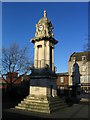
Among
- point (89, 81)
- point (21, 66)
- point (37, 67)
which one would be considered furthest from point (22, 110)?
point (89, 81)

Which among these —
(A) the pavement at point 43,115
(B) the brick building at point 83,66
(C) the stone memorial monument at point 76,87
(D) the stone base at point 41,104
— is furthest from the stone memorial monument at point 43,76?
(B) the brick building at point 83,66

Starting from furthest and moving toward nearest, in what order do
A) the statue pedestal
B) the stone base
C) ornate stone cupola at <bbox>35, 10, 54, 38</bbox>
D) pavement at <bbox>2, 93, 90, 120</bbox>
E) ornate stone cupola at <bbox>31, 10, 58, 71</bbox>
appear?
ornate stone cupola at <bbox>35, 10, 54, 38</bbox> → ornate stone cupola at <bbox>31, 10, 58, 71</bbox> → the statue pedestal → the stone base → pavement at <bbox>2, 93, 90, 120</bbox>

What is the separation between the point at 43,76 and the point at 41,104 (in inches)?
104

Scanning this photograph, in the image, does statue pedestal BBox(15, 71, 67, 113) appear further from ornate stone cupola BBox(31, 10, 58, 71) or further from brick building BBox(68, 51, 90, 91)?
brick building BBox(68, 51, 90, 91)

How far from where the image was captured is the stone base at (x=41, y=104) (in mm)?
16062

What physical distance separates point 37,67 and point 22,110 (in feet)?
14.6

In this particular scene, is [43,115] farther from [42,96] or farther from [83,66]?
[83,66]

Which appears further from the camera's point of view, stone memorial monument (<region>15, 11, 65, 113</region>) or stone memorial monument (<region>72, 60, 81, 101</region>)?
stone memorial monument (<region>72, 60, 81, 101</region>)

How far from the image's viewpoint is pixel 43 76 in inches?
699

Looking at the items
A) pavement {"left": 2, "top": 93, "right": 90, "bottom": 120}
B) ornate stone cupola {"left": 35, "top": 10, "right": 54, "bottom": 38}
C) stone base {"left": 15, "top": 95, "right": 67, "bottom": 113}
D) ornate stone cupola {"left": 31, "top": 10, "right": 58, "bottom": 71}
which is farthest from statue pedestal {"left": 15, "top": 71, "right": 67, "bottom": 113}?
ornate stone cupola {"left": 35, "top": 10, "right": 54, "bottom": 38}

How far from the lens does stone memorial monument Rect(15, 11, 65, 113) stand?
1686cm

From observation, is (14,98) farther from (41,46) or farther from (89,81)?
(89,81)

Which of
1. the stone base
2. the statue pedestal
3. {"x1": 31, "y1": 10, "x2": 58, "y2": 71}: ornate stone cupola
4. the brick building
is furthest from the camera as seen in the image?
the brick building

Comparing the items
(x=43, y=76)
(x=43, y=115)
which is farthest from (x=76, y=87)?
(x=43, y=115)
